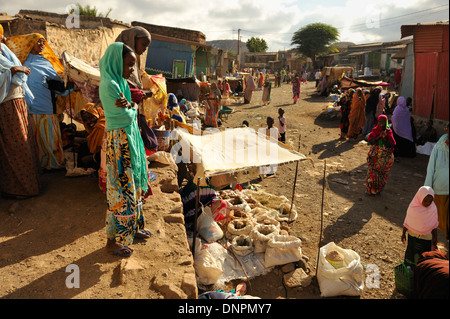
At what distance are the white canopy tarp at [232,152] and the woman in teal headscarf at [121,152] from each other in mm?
1161

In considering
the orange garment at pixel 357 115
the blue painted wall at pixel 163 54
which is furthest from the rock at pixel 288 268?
the blue painted wall at pixel 163 54

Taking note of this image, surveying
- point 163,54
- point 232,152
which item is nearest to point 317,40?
point 163,54

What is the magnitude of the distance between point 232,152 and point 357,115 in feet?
25.4

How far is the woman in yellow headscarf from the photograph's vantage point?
4383 mm

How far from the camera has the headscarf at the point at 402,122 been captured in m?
8.87

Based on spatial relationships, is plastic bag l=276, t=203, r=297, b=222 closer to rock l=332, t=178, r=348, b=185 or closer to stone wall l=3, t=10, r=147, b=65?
rock l=332, t=178, r=348, b=185

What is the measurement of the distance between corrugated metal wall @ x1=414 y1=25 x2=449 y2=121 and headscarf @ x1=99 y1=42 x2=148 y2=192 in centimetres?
964

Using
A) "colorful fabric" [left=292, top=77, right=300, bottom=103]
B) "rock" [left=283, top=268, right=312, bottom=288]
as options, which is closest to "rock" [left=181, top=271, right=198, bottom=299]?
"rock" [left=283, top=268, right=312, bottom=288]

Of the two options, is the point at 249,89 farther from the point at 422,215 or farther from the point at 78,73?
the point at 422,215

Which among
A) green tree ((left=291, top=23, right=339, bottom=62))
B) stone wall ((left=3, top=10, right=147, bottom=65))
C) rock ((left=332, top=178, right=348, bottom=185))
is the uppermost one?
green tree ((left=291, top=23, right=339, bottom=62))

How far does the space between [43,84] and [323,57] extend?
44776 millimetres

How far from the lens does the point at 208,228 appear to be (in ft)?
14.5
